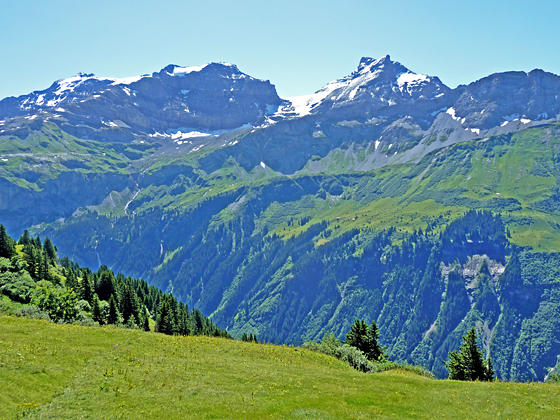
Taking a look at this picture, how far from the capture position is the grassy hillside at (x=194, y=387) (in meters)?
33.7

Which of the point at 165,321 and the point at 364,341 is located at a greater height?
the point at 165,321

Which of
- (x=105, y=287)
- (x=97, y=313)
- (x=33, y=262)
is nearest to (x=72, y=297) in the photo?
(x=97, y=313)

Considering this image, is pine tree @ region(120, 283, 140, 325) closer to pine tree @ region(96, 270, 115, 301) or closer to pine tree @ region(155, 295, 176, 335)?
pine tree @ region(155, 295, 176, 335)

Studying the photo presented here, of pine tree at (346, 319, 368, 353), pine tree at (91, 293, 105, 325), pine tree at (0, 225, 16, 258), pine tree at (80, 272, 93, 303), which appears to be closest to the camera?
pine tree at (346, 319, 368, 353)

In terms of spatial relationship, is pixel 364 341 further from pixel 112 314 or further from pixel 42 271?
pixel 42 271

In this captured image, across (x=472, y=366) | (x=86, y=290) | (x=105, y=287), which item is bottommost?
(x=472, y=366)

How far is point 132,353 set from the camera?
153 feet

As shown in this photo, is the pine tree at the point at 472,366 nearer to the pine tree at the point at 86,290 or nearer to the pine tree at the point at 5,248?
the pine tree at the point at 86,290

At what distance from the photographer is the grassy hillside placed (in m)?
33.7

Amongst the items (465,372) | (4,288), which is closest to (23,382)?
(4,288)

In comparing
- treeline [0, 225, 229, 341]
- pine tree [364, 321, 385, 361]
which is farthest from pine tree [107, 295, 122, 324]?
pine tree [364, 321, 385, 361]

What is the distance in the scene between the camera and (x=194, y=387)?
38.4 meters

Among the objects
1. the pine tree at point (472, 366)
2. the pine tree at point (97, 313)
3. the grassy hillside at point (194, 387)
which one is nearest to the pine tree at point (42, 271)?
the pine tree at point (97, 313)

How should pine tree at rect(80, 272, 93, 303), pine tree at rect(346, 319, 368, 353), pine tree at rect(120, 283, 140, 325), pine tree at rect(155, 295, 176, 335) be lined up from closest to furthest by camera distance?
pine tree at rect(346, 319, 368, 353) → pine tree at rect(155, 295, 176, 335) → pine tree at rect(120, 283, 140, 325) → pine tree at rect(80, 272, 93, 303)
